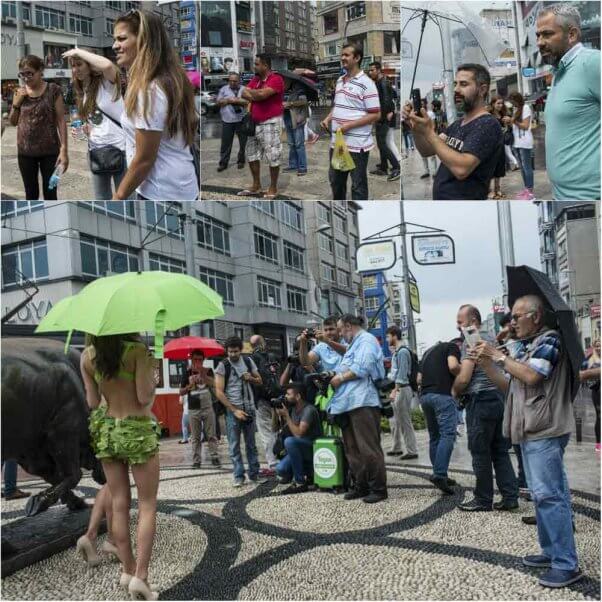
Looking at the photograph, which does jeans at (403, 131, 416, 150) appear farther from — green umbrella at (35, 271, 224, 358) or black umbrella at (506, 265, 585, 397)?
green umbrella at (35, 271, 224, 358)

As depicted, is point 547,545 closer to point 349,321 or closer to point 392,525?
point 392,525

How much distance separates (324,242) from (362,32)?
1235 millimetres

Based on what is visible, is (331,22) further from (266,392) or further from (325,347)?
(266,392)


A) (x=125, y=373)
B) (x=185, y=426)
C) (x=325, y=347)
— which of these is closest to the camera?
(x=125, y=373)

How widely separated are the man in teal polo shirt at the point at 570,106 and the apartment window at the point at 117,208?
7.81 feet

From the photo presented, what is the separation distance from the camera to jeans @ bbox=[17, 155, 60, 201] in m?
3.78

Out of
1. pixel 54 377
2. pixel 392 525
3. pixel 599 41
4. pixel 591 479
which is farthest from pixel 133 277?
pixel 591 479

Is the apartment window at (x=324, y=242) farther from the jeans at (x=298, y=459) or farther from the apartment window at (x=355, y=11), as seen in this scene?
the jeans at (x=298, y=459)

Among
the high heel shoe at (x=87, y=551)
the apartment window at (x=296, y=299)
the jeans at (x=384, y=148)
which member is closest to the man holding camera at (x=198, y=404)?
the apartment window at (x=296, y=299)

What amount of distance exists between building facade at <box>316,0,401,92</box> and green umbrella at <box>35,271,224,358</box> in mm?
1838

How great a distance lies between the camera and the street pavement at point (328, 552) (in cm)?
278

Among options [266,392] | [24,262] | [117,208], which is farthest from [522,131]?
[24,262]

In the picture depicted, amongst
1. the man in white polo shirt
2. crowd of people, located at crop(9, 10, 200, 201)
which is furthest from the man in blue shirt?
the man in white polo shirt

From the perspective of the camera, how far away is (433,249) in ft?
13.6
